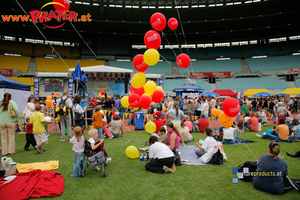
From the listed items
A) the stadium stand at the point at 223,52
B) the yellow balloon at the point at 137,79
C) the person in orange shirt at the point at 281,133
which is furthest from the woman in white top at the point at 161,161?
the stadium stand at the point at 223,52

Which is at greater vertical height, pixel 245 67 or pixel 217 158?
pixel 245 67

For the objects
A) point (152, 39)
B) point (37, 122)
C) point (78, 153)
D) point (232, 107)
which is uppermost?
point (152, 39)

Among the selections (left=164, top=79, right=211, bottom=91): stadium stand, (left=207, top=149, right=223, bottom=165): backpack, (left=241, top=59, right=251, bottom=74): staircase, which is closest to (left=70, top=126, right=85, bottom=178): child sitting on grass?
(left=207, top=149, right=223, bottom=165): backpack

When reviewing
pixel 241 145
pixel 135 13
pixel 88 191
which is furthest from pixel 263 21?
pixel 88 191

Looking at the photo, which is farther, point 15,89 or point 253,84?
point 253,84

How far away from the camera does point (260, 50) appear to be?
3328 cm

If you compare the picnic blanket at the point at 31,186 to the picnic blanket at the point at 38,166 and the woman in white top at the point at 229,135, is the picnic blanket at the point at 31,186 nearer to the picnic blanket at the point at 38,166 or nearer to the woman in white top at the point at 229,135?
the picnic blanket at the point at 38,166

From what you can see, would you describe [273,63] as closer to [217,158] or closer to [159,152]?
[217,158]

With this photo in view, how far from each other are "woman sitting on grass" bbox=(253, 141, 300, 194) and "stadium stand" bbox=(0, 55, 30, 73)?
3334 cm

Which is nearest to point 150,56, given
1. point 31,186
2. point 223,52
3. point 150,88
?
point 150,88

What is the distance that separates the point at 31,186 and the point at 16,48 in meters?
36.2

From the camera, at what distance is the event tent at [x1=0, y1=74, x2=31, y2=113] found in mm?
7246

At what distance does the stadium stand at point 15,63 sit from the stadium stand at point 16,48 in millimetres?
1738

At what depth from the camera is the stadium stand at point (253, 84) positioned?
2712 centimetres
